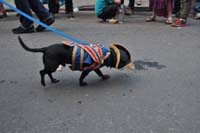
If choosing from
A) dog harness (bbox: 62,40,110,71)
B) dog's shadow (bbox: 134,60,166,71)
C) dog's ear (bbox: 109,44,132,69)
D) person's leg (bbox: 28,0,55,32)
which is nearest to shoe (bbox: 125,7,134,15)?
person's leg (bbox: 28,0,55,32)

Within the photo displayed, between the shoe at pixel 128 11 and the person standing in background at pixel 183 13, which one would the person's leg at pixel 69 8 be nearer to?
the shoe at pixel 128 11

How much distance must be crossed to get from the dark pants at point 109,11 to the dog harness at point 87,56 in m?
3.70

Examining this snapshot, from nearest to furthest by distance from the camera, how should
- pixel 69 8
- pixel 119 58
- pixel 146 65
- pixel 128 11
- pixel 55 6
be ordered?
1. pixel 119 58
2. pixel 146 65
3. pixel 69 8
4. pixel 55 6
5. pixel 128 11

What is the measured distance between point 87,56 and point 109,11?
12.6 feet

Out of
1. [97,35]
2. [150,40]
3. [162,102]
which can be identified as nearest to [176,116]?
[162,102]

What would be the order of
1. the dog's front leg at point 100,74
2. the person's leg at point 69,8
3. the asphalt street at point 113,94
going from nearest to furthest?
the asphalt street at point 113,94 → the dog's front leg at point 100,74 → the person's leg at point 69,8

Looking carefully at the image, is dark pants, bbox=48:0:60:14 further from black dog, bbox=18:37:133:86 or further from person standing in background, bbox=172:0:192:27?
black dog, bbox=18:37:133:86

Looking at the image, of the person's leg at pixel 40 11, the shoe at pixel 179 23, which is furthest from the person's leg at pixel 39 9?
the shoe at pixel 179 23

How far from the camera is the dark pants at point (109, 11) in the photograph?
7.40 metres

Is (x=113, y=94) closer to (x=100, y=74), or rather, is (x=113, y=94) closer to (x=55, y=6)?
(x=100, y=74)

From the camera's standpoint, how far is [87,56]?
12.3ft

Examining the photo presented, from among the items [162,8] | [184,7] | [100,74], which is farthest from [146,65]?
[162,8]

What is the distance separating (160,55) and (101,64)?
1566 millimetres

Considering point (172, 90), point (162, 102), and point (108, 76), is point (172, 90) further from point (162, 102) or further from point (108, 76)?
point (108, 76)
